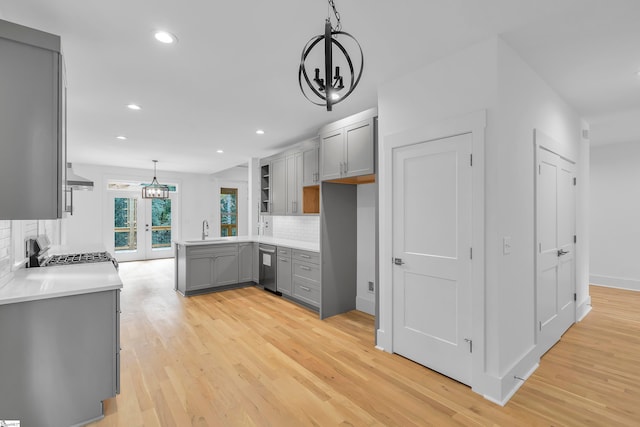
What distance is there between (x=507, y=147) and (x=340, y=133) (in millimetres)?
1929

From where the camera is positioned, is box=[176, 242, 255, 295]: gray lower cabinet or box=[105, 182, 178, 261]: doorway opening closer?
box=[176, 242, 255, 295]: gray lower cabinet

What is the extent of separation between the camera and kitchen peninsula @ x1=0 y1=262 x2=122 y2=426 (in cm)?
181

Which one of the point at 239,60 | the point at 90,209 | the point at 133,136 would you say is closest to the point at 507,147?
the point at 239,60

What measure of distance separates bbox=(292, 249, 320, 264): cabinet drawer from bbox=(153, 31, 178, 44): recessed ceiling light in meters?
2.91

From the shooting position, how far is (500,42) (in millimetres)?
2277

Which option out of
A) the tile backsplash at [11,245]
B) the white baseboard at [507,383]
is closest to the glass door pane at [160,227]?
the tile backsplash at [11,245]

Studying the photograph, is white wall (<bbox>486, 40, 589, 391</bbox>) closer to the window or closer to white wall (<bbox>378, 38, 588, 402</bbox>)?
white wall (<bbox>378, 38, 588, 402</bbox>)

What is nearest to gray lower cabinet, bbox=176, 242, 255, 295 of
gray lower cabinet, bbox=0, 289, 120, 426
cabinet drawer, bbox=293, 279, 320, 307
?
cabinet drawer, bbox=293, 279, 320, 307

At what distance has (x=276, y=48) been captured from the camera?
242 centimetres

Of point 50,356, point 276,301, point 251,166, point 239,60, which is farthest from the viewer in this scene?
point 251,166

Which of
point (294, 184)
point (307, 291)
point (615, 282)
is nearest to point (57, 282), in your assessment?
point (307, 291)

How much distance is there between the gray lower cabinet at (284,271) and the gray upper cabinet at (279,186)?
72 cm

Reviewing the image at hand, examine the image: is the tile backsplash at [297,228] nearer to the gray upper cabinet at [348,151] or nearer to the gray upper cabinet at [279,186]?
the gray upper cabinet at [279,186]

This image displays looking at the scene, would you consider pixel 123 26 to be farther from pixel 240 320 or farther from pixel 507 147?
pixel 240 320
